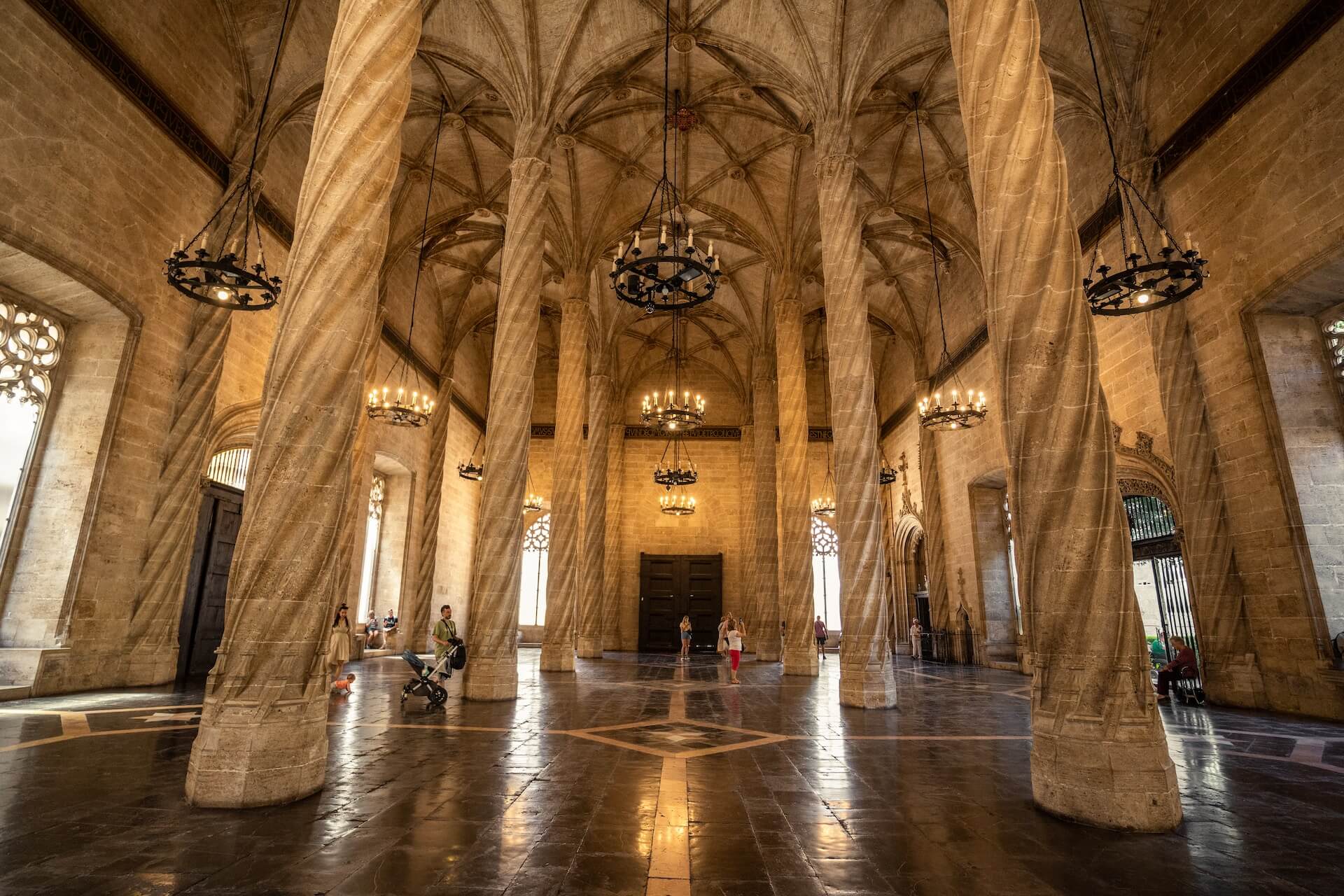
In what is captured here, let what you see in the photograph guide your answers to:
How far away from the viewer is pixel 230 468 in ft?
43.8

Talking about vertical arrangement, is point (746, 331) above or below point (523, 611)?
above

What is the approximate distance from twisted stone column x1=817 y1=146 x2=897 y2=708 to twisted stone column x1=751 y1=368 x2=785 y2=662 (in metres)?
8.37

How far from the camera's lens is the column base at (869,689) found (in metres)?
8.95

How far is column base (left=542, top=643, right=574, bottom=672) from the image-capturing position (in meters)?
13.6

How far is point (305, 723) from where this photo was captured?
14.1 feet

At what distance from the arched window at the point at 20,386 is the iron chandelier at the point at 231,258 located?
1.88 meters

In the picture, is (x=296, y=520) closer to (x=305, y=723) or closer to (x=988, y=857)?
(x=305, y=723)

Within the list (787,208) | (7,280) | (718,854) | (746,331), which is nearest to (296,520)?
(718,854)

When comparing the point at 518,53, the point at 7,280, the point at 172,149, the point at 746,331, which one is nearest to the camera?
the point at 7,280

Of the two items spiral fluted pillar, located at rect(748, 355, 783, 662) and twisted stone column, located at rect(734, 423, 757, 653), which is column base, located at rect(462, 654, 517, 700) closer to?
spiral fluted pillar, located at rect(748, 355, 783, 662)

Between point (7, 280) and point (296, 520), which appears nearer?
point (296, 520)

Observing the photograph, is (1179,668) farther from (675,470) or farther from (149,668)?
(149,668)

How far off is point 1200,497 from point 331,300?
11772 millimetres

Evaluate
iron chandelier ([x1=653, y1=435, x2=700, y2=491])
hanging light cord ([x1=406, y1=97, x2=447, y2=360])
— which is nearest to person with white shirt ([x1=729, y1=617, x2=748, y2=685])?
iron chandelier ([x1=653, y1=435, x2=700, y2=491])
